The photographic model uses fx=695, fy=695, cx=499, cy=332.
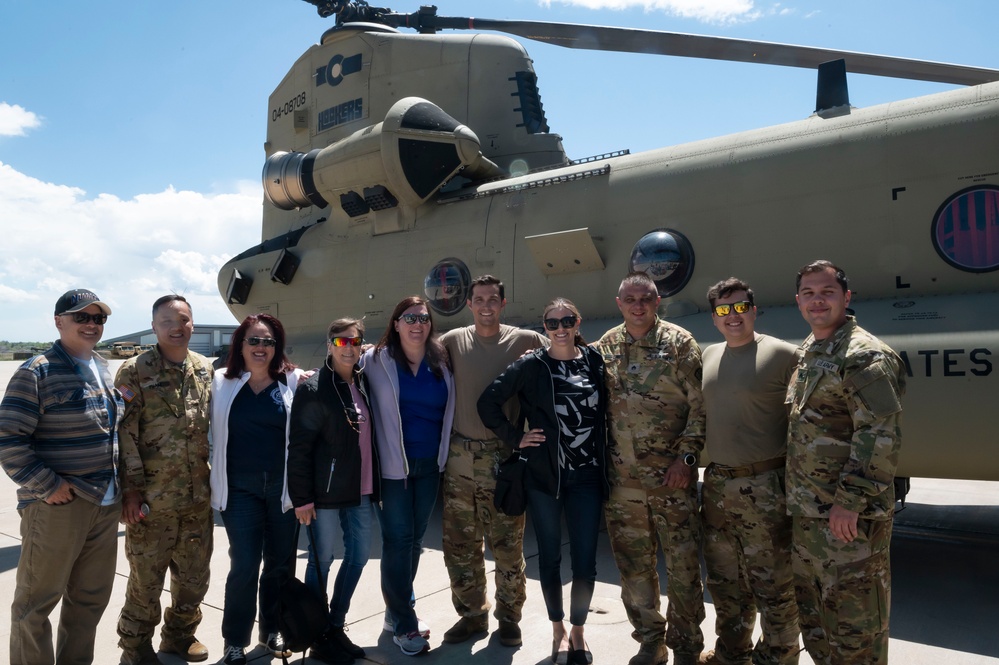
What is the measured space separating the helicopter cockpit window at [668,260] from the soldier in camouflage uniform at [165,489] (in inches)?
144

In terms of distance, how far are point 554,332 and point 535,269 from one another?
3206mm

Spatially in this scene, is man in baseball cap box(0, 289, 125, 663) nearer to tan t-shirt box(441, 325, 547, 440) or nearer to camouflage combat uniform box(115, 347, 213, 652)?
camouflage combat uniform box(115, 347, 213, 652)

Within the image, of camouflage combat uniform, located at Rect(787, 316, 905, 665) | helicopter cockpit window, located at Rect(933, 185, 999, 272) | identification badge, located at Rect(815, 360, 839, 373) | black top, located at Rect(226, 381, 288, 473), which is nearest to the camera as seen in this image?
camouflage combat uniform, located at Rect(787, 316, 905, 665)

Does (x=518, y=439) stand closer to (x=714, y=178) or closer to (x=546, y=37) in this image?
(x=714, y=178)

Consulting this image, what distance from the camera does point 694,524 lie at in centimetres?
345

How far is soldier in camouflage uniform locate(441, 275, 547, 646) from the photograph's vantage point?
12.7 feet

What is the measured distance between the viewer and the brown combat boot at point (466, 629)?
3881 mm

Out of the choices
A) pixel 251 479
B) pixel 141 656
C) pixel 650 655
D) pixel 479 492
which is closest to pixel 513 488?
pixel 479 492

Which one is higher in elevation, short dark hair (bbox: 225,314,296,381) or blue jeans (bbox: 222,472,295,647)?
short dark hair (bbox: 225,314,296,381)

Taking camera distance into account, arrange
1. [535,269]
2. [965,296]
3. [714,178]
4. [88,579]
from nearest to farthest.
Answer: [88,579] → [965,296] → [714,178] → [535,269]

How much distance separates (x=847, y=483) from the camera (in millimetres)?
2768

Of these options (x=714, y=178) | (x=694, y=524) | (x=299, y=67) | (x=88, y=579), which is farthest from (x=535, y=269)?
(x=299, y=67)

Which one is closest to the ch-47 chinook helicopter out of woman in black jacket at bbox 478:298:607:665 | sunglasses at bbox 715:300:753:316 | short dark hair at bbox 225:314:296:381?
sunglasses at bbox 715:300:753:316

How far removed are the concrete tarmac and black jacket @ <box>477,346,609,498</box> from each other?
3.31ft
